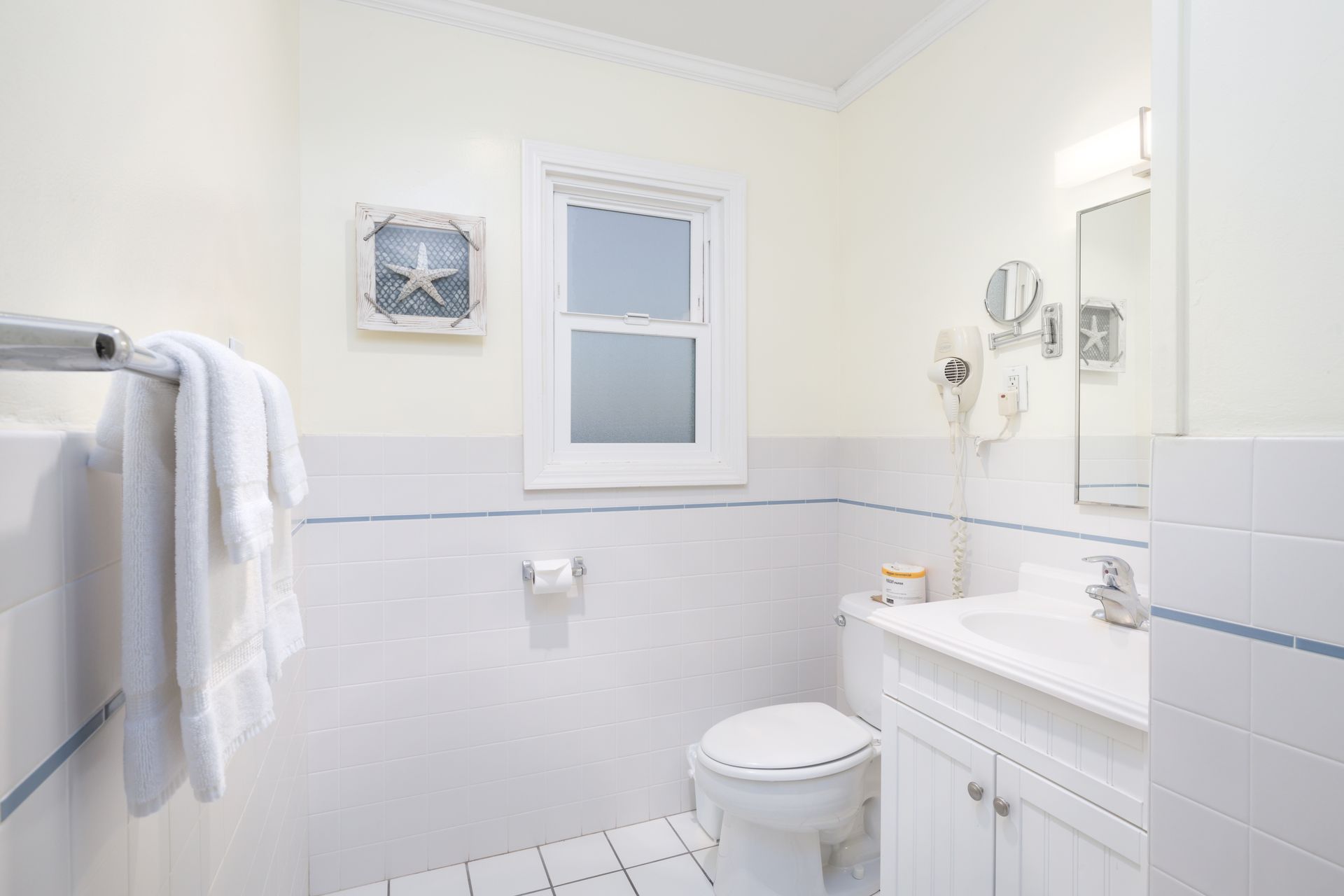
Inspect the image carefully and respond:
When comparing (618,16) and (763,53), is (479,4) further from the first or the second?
(763,53)

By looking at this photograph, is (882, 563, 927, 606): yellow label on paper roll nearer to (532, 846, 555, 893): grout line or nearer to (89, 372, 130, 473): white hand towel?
(532, 846, 555, 893): grout line

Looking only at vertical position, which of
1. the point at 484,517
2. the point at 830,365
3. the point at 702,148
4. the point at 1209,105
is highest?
the point at 702,148

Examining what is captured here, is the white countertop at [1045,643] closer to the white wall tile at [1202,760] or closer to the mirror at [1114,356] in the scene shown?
the white wall tile at [1202,760]

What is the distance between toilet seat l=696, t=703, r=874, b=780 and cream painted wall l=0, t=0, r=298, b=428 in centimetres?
144

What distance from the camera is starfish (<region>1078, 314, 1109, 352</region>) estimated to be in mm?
1515

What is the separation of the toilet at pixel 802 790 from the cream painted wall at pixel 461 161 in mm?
926

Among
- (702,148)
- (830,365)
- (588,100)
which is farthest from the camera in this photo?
(830,365)

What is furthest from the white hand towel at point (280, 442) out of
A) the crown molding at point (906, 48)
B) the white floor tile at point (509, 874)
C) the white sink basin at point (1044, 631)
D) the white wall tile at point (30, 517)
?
the crown molding at point (906, 48)

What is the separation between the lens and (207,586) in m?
0.54

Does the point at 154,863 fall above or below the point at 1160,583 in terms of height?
below

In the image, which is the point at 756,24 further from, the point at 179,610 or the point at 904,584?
the point at 179,610

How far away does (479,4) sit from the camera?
6.22ft

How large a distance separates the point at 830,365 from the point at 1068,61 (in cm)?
110

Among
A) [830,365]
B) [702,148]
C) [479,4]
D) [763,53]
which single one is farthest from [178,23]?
[830,365]
